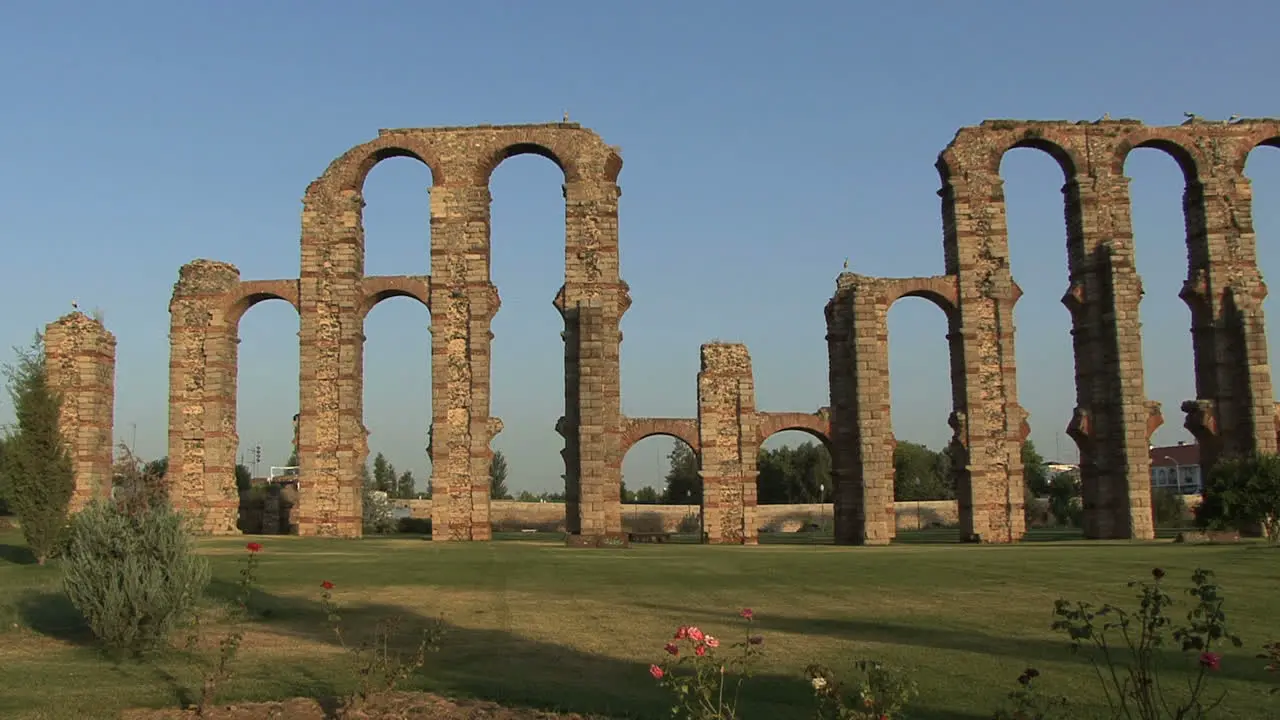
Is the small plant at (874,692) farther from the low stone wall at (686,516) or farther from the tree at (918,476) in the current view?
the tree at (918,476)

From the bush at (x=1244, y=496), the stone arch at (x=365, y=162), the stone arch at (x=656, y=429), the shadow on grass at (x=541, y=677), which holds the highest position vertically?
the stone arch at (x=365, y=162)

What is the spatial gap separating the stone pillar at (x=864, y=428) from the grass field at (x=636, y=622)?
8.51 metres

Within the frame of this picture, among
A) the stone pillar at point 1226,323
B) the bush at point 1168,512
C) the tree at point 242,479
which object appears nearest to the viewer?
the stone pillar at point 1226,323

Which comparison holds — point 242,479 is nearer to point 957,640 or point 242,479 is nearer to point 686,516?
point 686,516

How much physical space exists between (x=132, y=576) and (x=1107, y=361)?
2857 cm

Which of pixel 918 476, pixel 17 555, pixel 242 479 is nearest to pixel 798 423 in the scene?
pixel 17 555

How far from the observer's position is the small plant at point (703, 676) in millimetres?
6016

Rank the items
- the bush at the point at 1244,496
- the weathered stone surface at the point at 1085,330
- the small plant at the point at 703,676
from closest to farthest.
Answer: the small plant at the point at 703,676 < the bush at the point at 1244,496 < the weathered stone surface at the point at 1085,330

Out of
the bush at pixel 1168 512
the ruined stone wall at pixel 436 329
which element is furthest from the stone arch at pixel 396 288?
the bush at pixel 1168 512

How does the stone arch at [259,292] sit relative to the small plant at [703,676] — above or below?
above

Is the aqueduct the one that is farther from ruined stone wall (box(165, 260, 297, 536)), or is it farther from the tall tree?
the tall tree

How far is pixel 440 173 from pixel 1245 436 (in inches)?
1008

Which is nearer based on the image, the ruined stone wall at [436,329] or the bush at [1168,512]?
the ruined stone wall at [436,329]

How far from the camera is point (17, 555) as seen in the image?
22.4m
